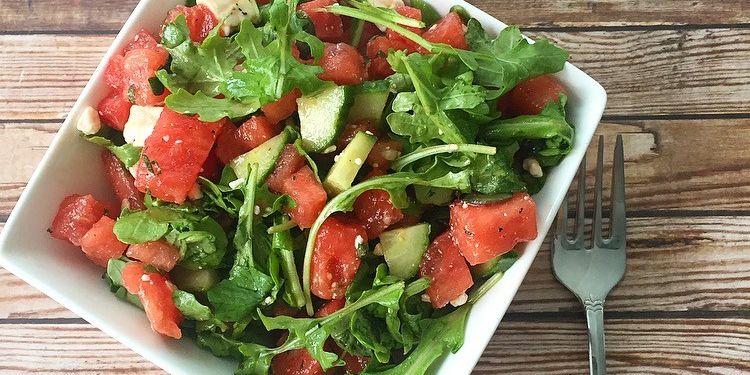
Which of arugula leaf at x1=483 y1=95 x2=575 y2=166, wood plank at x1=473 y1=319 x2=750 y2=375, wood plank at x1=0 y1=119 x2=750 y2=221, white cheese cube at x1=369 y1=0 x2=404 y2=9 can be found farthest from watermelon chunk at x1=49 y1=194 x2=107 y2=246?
wood plank at x1=473 y1=319 x2=750 y2=375

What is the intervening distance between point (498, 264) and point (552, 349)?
0.48 m

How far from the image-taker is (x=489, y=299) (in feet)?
5.04

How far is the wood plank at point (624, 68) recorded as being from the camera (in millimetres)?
2012

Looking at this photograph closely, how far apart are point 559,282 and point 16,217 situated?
1.22 m

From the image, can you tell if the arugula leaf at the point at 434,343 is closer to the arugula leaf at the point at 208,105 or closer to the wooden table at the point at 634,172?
the wooden table at the point at 634,172

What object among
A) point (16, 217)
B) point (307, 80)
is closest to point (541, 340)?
point (307, 80)

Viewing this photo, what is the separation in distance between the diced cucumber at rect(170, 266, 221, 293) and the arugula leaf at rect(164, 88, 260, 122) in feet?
1.03

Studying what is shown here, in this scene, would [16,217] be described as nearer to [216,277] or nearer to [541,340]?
[216,277]

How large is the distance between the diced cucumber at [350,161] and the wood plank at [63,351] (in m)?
0.78

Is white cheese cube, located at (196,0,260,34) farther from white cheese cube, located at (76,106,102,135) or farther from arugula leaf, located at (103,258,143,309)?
arugula leaf, located at (103,258,143,309)

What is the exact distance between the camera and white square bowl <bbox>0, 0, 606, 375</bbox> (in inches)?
59.0

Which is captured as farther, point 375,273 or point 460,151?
point 375,273

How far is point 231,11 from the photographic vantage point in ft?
5.13

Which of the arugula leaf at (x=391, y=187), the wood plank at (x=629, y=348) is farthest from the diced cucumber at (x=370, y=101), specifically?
the wood plank at (x=629, y=348)
